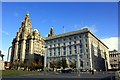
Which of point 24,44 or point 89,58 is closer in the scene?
point 89,58

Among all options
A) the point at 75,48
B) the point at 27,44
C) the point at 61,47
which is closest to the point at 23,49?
the point at 27,44

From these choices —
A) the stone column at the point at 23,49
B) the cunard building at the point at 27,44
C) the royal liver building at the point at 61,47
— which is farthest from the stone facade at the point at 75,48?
the stone column at the point at 23,49

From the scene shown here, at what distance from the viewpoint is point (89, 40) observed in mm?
93250

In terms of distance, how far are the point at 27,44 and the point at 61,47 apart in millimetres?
41323

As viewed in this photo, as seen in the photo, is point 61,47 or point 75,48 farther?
point 61,47

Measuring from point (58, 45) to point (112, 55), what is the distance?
69.0 metres

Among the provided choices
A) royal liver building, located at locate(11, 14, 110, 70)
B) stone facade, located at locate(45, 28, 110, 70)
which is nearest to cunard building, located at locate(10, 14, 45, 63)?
royal liver building, located at locate(11, 14, 110, 70)

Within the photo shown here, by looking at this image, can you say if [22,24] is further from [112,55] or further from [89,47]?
[112,55]

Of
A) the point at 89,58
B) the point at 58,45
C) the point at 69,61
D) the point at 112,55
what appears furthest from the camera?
the point at 112,55

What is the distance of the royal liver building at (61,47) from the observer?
9334 cm

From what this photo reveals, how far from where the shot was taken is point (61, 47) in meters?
103

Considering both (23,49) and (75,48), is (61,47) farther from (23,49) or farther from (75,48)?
(23,49)

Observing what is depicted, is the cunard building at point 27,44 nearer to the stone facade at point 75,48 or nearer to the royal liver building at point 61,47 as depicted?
the royal liver building at point 61,47

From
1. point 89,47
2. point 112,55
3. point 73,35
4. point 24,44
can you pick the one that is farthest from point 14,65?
point 112,55
